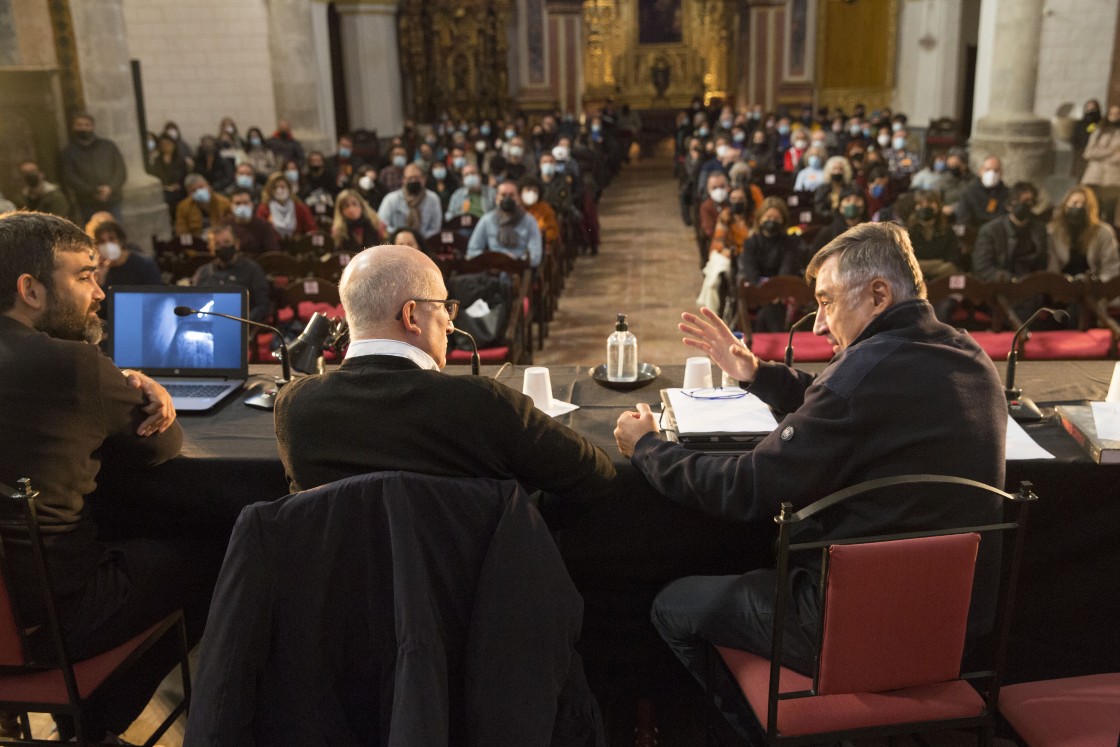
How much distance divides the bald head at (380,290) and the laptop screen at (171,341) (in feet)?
4.01

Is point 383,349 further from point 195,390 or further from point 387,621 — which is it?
point 195,390

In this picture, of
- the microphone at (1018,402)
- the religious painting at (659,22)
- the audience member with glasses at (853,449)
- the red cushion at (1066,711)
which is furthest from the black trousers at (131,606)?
the religious painting at (659,22)

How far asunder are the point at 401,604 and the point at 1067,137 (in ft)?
40.4

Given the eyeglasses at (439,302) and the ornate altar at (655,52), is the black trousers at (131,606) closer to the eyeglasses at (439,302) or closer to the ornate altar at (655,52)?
the eyeglasses at (439,302)

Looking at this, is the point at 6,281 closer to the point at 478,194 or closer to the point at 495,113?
the point at 478,194

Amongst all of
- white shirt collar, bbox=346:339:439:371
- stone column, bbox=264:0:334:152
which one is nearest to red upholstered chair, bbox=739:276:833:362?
white shirt collar, bbox=346:339:439:371

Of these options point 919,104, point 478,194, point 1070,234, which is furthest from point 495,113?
point 1070,234

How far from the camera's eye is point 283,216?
8352mm

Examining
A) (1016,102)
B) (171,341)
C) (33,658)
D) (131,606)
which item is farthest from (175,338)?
(1016,102)

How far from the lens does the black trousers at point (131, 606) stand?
7.42 feet

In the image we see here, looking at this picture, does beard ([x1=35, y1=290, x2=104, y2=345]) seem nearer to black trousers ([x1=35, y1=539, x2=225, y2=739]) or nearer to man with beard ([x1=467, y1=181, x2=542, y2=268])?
black trousers ([x1=35, y1=539, x2=225, y2=739])

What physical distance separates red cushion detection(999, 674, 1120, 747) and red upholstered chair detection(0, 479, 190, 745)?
1.95m

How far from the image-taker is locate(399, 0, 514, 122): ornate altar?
63.9ft

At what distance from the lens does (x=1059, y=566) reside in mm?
2600
